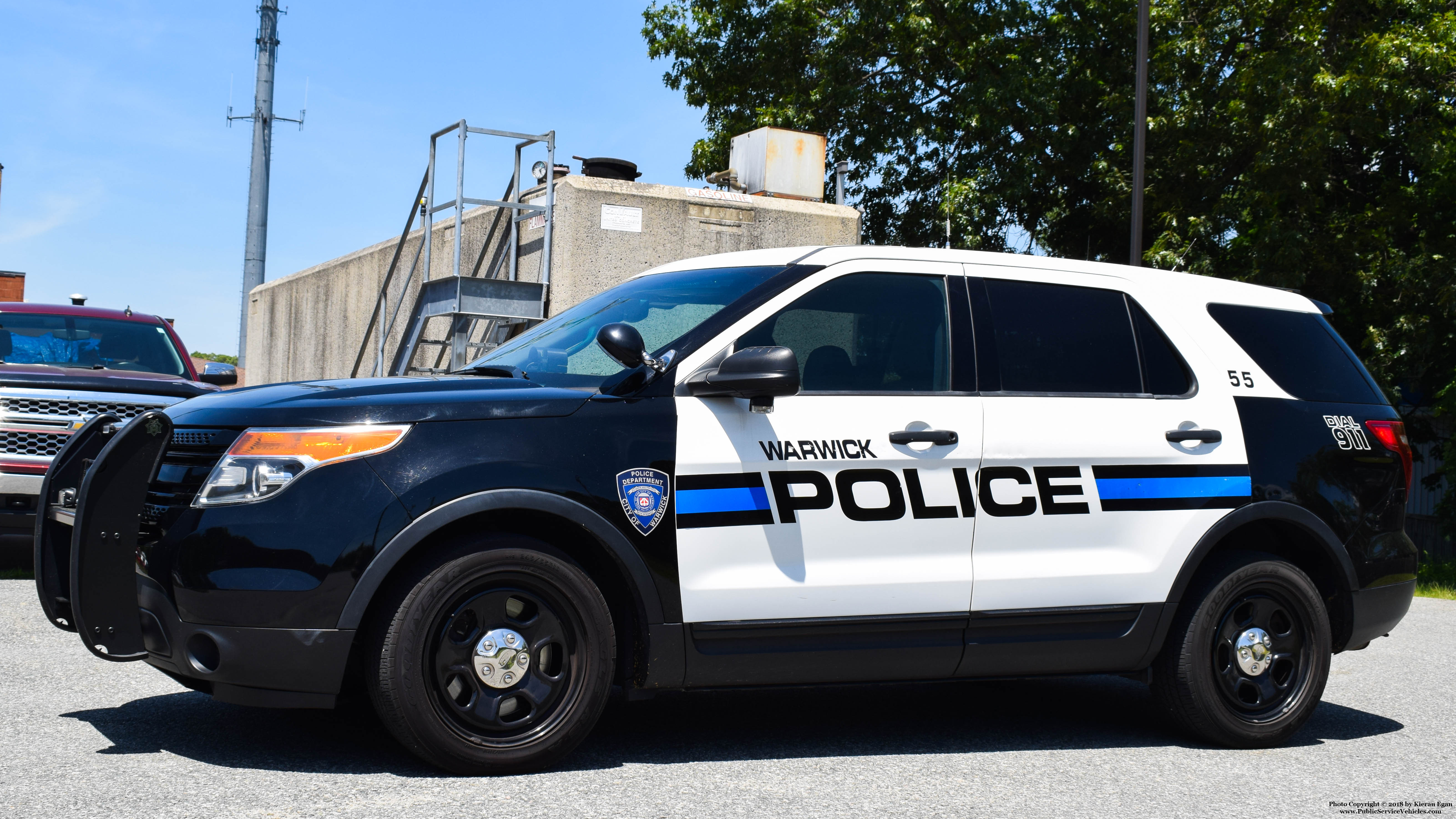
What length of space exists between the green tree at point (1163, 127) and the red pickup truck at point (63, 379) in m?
14.9

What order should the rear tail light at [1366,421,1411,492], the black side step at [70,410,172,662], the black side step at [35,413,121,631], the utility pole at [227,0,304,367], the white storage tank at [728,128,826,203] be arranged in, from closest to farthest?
the black side step at [70,410,172,662] → the black side step at [35,413,121,631] → the rear tail light at [1366,421,1411,492] → the white storage tank at [728,128,826,203] → the utility pole at [227,0,304,367]

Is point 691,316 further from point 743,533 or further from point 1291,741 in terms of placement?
point 1291,741

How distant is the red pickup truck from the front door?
4103mm

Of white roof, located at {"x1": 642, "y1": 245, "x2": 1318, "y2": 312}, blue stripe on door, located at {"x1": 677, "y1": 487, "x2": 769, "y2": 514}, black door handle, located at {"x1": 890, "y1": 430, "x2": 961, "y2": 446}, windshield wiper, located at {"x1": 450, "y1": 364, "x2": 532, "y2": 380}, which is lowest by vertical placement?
blue stripe on door, located at {"x1": 677, "y1": 487, "x2": 769, "y2": 514}

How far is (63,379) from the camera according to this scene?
8820 millimetres

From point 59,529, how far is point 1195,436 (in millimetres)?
4222

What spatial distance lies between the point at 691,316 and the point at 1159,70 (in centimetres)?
1970

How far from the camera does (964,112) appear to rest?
75.2 feet

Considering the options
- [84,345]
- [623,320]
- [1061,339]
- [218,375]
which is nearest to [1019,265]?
[1061,339]

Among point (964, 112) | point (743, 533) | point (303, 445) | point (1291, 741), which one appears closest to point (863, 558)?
point (743, 533)

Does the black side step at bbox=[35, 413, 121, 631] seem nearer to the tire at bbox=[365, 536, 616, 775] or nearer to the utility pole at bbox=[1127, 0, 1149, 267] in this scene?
the tire at bbox=[365, 536, 616, 775]

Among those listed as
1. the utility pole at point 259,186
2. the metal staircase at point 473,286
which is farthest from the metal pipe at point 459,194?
the utility pole at point 259,186

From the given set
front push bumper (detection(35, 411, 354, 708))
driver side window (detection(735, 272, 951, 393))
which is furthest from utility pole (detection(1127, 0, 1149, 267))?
front push bumper (detection(35, 411, 354, 708))

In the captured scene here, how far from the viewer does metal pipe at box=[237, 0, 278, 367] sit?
33469 millimetres
